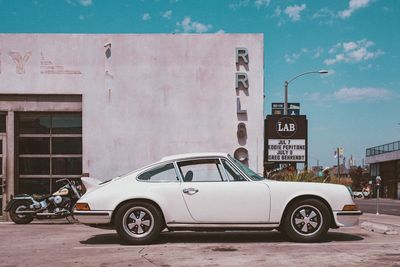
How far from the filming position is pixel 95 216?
24.1ft

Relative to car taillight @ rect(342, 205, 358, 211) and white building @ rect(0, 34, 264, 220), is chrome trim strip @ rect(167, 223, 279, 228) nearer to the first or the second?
car taillight @ rect(342, 205, 358, 211)

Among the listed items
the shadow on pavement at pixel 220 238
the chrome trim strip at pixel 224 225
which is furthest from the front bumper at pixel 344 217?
the chrome trim strip at pixel 224 225

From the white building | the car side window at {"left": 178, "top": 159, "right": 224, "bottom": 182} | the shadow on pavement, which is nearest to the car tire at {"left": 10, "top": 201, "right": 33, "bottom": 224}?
the white building

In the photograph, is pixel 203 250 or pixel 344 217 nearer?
pixel 203 250

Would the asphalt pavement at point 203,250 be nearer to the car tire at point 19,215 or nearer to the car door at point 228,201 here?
the car door at point 228,201

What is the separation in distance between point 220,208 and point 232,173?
597 mm

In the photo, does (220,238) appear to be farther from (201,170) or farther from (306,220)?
(306,220)

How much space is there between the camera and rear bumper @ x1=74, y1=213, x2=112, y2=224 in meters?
7.34

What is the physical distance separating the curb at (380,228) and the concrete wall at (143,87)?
12.8ft

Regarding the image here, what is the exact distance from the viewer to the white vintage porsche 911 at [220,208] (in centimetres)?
727

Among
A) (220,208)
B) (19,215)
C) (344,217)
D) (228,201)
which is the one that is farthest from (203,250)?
(19,215)

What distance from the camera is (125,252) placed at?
6688mm

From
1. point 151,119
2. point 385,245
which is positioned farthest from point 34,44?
point 385,245

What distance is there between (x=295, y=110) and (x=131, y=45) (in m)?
12.7
